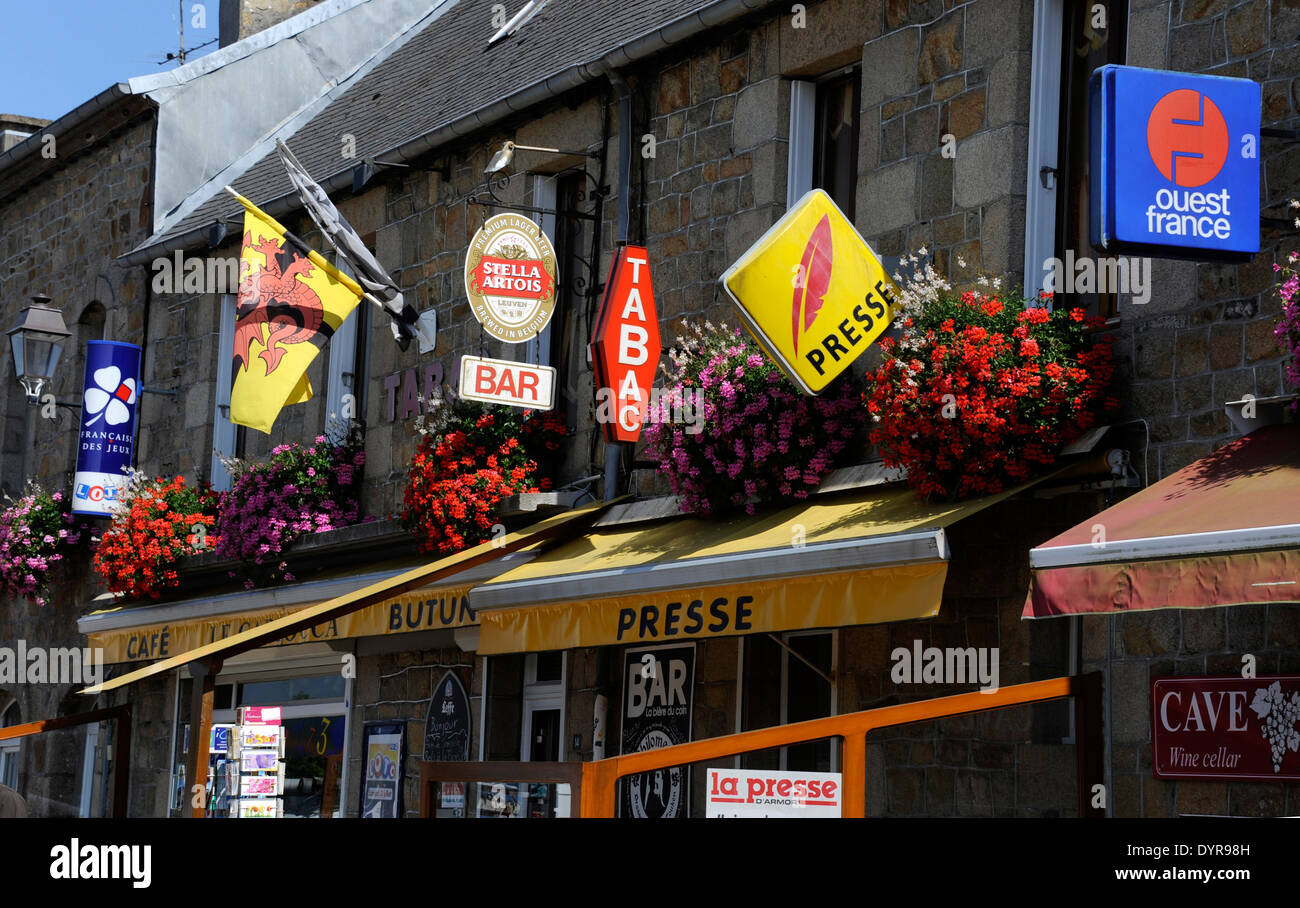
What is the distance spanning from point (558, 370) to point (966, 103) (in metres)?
4.03

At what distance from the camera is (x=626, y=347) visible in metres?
9.52

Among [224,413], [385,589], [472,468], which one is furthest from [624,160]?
[224,413]

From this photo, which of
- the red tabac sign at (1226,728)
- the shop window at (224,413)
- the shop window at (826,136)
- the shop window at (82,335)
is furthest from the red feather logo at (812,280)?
the shop window at (82,335)

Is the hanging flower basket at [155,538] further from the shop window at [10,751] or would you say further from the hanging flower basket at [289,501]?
the shop window at [10,751]

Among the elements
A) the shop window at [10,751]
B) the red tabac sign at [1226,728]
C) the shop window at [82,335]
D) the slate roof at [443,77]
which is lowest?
the shop window at [10,751]

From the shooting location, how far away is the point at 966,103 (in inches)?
329

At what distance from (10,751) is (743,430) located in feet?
39.0

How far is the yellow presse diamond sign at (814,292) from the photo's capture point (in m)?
7.93

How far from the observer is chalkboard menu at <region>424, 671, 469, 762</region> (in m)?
11.5

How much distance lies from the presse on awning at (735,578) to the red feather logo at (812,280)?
941 mm

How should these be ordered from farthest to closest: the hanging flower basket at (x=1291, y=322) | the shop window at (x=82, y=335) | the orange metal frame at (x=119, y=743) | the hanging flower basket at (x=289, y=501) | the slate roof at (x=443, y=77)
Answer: the shop window at (x=82, y=335)
the orange metal frame at (x=119, y=743)
the hanging flower basket at (x=289, y=501)
the slate roof at (x=443, y=77)
the hanging flower basket at (x=1291, y=322)
